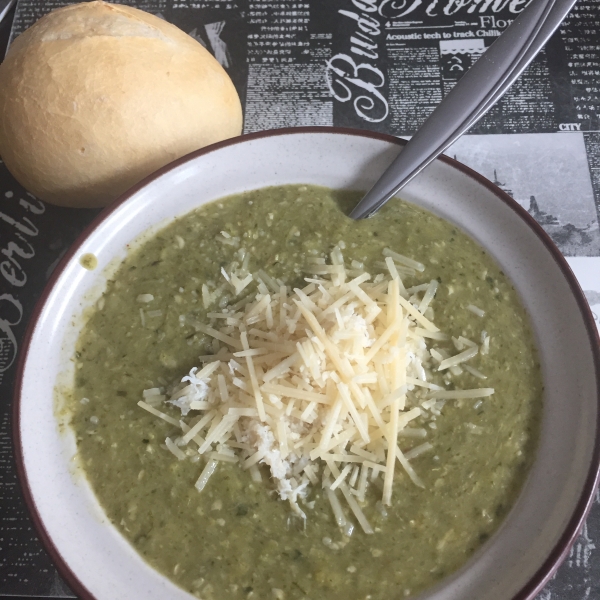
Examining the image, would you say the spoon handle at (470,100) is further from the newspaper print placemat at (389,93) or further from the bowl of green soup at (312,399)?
the newspaper print placemat at (389,93)

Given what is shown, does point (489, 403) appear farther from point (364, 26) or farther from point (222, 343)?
point (364, 26)

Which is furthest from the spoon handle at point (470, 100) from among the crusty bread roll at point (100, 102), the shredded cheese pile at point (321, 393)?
the crusty bread roll at point (100, 102)

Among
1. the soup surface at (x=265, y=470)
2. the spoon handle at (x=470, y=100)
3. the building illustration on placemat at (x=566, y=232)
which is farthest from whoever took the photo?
the building illustration on placemat at (x=566, y=232)

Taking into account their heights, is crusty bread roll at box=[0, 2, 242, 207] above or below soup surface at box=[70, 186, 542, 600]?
above

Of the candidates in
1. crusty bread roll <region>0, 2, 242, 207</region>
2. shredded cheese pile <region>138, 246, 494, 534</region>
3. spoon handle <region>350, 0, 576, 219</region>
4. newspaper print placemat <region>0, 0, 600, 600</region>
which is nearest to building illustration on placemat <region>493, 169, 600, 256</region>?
newspaper print placemat <region>0, 0, 600, 600</region>

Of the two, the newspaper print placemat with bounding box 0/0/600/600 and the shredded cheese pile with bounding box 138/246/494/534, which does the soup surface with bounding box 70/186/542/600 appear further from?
the newspaper print placemat with bounding box 0/0/600/600
